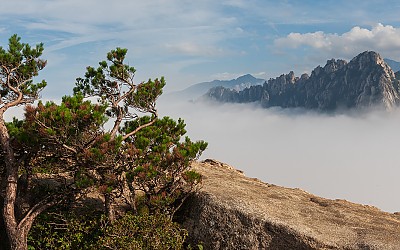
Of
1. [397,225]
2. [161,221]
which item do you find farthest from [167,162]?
[397,225]

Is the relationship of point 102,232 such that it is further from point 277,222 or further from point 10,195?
point 277,222

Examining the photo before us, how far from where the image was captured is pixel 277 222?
889 inches

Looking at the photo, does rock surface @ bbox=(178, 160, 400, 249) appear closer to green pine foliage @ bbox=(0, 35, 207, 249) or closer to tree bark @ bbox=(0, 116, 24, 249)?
green pine foliage @ bbox=(0, 35, 207, 249)

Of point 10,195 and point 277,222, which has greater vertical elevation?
point 10,195

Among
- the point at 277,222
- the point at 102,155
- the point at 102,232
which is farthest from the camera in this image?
the point at 277,222

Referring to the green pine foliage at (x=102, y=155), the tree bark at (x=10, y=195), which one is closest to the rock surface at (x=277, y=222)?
the green pine foliage at (x=102, y=155)

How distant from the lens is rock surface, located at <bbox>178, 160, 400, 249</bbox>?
70.1 ft

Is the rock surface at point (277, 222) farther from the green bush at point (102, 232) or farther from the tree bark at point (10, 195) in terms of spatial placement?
the tree bark at point (10, 195)

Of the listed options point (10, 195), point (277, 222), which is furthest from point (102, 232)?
point (277, 222)

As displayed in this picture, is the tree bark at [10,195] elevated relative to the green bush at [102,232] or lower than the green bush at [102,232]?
→ elevated

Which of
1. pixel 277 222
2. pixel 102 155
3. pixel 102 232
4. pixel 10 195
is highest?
pixel 102 155

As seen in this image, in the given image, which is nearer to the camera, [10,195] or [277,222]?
[10,195]

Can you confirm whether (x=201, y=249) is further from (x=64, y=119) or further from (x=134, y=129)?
(x=64, y=119)

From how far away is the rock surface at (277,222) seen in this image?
21.4m
